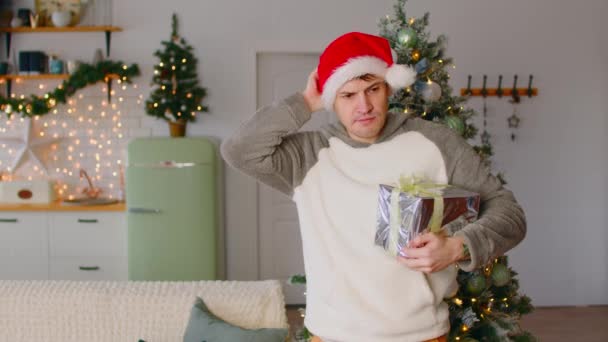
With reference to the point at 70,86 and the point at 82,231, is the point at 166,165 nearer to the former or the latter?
the point at 82,231

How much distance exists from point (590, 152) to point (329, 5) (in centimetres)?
249

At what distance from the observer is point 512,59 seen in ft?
18.1

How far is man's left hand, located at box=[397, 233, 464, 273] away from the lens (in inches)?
55.8

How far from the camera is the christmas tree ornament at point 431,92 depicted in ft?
9.11

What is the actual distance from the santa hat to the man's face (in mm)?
18

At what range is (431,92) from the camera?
9.11ft

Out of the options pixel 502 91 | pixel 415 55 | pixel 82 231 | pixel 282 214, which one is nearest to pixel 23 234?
pixel 82 231

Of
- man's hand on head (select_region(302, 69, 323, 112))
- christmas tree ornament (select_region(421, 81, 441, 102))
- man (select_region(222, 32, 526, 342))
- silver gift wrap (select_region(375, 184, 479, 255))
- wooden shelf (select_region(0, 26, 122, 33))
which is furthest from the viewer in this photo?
wooden shelf (select_region(0, 26, 122, 33))

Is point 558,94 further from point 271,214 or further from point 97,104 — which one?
point 97,104

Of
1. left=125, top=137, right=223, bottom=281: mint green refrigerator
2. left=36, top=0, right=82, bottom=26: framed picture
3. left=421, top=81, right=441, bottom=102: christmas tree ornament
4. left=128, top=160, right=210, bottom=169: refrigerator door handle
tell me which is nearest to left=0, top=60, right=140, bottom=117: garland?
left=36, top=0, right=82, bottom=26: framed picture

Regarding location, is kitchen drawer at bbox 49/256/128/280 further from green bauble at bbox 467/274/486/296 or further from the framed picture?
green bauble at bbox 467/274/486/296

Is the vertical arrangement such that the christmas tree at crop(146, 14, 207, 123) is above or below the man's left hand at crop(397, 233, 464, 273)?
above

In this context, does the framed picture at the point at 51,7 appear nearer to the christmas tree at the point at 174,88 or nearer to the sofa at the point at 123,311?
the christmas tree at the point at 174,88

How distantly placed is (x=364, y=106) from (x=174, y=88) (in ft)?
12.6
